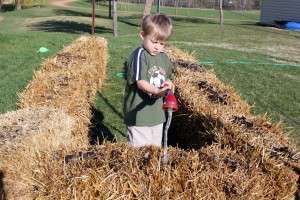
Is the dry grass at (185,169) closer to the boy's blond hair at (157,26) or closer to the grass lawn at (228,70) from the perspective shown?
the boy's blond hair at (157,26)

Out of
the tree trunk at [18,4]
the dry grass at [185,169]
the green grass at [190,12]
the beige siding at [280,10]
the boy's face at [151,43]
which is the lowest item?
the green grass at [190,12]

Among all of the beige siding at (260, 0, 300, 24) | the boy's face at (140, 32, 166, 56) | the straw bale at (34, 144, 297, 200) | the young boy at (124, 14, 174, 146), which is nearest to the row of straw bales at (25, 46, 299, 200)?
the straw bale at (34, 144, 297, 200)

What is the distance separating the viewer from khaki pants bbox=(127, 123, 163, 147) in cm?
495

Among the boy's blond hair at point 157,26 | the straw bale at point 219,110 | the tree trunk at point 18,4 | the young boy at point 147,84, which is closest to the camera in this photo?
the boy's blond hair at point 157,26

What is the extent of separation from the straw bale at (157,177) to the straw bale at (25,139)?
0.33 m

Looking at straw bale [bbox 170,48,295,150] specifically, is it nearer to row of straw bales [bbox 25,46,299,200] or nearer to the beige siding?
row of straw bales [bbox 25,46,299,200]

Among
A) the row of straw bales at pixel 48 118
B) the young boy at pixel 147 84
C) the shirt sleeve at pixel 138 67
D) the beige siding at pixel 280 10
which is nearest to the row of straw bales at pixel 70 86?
the row of straw bales at pixel 48 118

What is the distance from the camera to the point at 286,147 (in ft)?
14.8

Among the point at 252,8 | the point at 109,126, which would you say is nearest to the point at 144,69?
the point at 109,126

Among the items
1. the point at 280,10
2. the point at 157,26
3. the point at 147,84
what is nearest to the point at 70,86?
the point at 147,84

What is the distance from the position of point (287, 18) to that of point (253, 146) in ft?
112

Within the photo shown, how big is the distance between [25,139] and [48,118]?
76 cm

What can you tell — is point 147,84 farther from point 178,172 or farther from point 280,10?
point 280,10

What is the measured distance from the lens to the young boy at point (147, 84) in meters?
4.45
